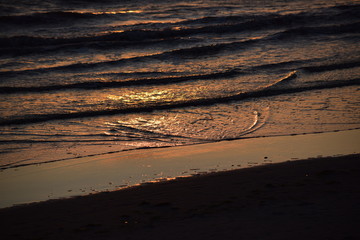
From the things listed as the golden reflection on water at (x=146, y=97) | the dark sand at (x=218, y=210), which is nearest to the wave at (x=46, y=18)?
the golden reflection on water at (x=146, y=97)

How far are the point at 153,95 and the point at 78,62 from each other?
439 cm

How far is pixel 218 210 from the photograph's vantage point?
493 centimetres

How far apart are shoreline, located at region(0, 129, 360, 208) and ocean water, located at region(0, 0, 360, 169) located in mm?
306

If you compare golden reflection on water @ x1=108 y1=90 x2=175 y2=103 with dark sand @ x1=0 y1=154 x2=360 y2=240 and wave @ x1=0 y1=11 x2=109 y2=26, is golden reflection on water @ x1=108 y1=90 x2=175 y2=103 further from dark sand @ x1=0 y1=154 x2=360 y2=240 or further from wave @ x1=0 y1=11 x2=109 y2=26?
wave @ x1=0 y1=11 x2=109 y2=26

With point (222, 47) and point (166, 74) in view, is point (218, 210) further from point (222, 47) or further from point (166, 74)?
point (222, 47)

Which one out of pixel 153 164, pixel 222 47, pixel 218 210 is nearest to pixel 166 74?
pixel 222 47

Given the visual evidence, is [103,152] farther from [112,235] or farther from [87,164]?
[112,235]

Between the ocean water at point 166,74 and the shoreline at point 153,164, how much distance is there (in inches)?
12.1

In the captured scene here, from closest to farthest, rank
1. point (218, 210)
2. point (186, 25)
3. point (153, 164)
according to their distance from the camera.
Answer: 1. point (218, 210)
2. point (153, 164)
3. point (186, 25)

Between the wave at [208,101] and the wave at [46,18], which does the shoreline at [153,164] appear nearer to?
the wave at [208,101]

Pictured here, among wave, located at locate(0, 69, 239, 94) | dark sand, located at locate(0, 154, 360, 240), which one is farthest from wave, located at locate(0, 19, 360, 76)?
dark sand, located at locate(0, 154, 360, 240)

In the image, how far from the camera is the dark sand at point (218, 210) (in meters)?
4.46

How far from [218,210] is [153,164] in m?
1.77

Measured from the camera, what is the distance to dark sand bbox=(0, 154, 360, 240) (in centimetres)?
446
